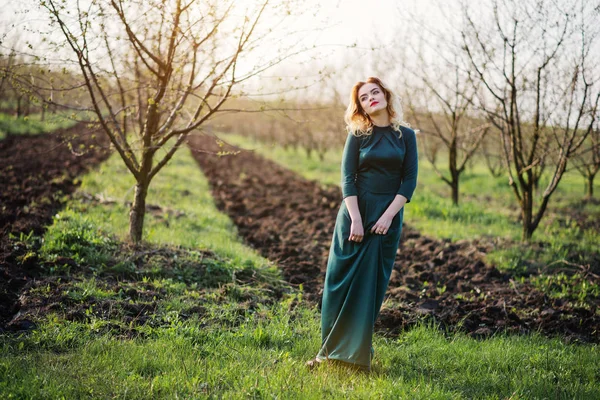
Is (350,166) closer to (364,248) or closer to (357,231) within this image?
(357,231)

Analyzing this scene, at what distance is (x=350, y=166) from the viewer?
11.7 feet

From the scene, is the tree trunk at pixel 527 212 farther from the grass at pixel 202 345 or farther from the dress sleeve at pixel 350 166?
the dress sleeve at pixel 350 166

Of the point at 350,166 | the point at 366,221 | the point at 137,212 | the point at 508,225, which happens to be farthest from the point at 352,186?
the point at 508,225

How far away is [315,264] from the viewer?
21.8 feet

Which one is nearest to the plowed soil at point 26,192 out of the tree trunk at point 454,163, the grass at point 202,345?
the grass at point 202,345

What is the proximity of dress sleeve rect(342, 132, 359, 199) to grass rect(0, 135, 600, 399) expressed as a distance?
49.6 inches

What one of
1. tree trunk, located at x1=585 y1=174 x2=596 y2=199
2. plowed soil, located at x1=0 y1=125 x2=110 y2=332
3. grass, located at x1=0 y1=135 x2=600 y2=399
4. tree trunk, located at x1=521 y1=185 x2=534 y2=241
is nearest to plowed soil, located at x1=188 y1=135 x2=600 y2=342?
grass, located at x1=0 y1=135 x2=600 y2=399

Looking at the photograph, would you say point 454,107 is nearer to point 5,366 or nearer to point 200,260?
point 200,260

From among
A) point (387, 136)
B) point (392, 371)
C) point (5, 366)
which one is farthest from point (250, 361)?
point (387, 136)

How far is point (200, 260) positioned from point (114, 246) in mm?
1029

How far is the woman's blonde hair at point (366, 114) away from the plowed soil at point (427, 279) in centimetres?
196

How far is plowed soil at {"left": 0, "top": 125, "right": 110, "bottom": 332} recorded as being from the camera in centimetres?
464

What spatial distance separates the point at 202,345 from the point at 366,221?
1579 millimetres

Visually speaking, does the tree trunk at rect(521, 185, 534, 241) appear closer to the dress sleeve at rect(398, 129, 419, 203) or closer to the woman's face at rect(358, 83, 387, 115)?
the dress sleeve at rect(398, 129, 419, 203)
